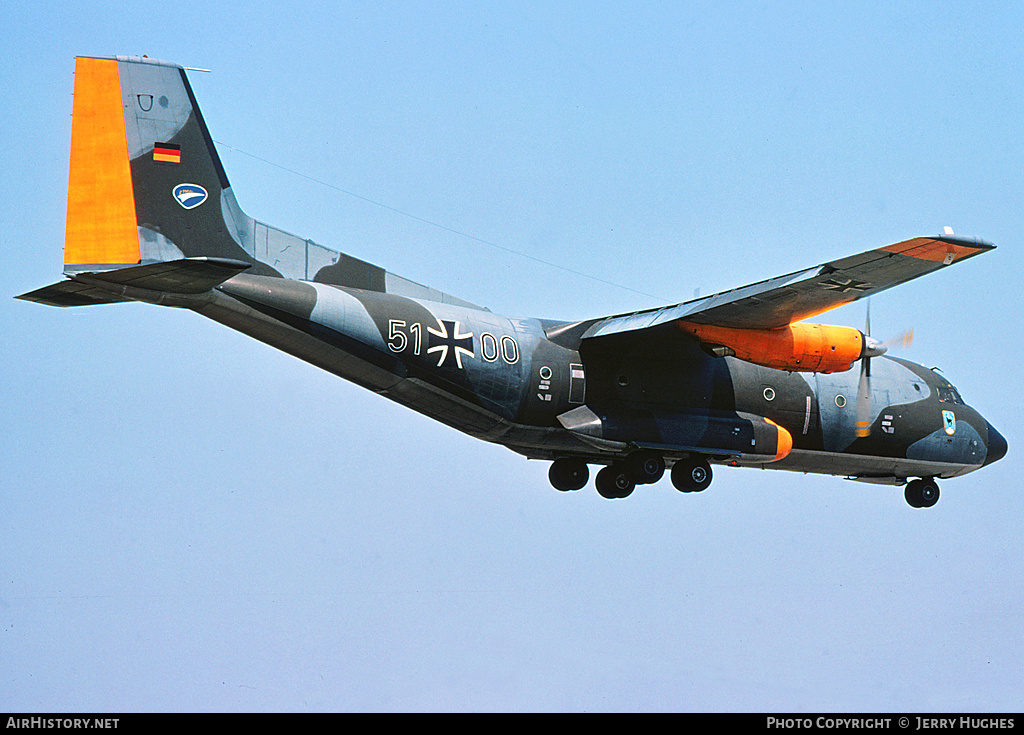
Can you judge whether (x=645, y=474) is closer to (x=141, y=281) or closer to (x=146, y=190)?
(x=141, y=281)

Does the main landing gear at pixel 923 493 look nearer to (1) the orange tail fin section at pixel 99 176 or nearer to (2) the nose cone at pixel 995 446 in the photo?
(2) the nose cone at pixel 995 446

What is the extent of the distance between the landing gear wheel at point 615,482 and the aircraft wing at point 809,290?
276 cm

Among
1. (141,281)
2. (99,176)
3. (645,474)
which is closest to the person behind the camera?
(141,281)

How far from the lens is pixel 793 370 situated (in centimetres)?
2359

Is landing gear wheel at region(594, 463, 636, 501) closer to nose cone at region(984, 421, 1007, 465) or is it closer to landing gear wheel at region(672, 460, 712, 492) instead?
landing gear wheel at region(672, 460, 712, 492)

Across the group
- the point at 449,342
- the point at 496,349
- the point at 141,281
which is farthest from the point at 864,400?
the point at 141,281

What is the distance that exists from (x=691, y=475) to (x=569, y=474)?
255 cm

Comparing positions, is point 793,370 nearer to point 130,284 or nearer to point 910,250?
point 910,250

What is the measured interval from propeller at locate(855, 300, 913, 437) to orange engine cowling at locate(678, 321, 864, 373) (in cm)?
37

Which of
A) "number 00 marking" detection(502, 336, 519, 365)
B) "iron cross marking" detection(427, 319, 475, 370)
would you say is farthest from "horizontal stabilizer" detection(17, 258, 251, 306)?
"number 00 marking" detection(502, 336, 519, 365)

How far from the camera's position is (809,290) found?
21.6m

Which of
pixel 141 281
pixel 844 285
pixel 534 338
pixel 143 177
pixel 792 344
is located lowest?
pixel 534 338

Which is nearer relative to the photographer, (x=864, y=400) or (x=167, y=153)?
(x=167, y=153)
